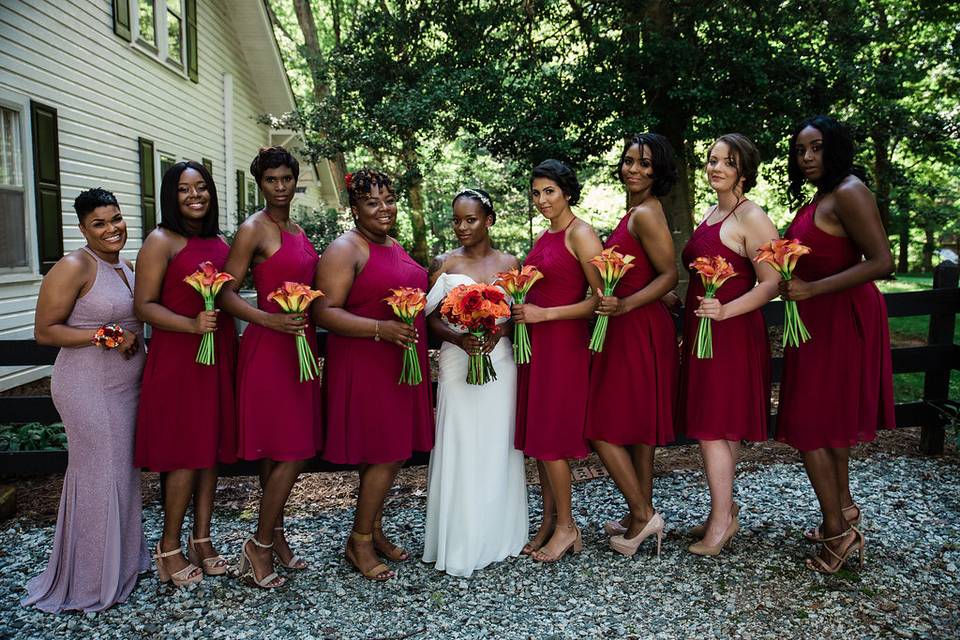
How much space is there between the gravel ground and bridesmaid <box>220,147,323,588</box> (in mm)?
419

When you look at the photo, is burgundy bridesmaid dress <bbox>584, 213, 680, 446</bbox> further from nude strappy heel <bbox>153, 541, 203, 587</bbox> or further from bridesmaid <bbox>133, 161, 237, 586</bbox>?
nude strappy heel <bbox>153, 541, 203, 587</bbox>

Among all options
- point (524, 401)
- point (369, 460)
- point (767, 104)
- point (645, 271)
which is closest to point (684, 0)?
point (767, 104)

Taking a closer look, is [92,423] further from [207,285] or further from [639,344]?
[639,344]

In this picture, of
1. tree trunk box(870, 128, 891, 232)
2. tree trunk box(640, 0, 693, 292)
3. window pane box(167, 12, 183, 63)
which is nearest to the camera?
tree trunk box(640, 0, 693, 292)

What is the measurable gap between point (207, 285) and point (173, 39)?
1114 centimetres

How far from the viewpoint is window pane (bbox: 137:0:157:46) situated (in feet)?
37.8

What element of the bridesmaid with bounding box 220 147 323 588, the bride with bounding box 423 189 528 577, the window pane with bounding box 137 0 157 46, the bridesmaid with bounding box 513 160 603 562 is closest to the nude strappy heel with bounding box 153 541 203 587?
the bridesmaid with bounding box 220 147 323 588

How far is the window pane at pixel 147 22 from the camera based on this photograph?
11531mm

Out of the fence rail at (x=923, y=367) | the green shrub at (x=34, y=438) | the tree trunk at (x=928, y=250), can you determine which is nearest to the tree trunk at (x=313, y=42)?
the green shrub at (x=34, y=438)

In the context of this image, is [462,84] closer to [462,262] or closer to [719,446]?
[462,262]

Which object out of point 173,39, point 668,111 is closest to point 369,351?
point 668,111

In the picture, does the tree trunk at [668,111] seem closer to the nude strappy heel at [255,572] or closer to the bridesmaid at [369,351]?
the bridesmaid at [369,351]

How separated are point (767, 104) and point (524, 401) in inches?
284

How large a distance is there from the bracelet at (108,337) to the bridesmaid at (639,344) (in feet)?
8.50
